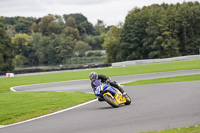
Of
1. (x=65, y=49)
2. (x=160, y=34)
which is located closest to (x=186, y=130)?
(x=160, y=34)

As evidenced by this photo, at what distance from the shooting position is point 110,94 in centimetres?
1262

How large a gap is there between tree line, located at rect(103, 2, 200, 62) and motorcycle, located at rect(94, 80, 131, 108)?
74397 mm

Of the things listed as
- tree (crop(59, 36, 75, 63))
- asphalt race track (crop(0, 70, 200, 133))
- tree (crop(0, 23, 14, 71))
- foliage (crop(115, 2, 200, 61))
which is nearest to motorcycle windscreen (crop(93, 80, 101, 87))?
asphalt race track (crop(0, 70, 200, 133))

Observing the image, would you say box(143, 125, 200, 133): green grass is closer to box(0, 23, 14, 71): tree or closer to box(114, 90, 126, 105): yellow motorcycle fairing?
box(114, 90, 126, 105): yellow motorcycle fairing

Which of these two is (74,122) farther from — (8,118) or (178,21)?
(178,21)

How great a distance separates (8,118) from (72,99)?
16.2ft

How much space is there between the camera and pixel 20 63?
124062 millimetres

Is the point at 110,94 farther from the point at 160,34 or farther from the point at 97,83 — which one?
the point at 160,34

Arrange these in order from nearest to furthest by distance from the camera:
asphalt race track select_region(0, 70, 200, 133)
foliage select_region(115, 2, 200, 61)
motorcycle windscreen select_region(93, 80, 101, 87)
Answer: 1. asphalt race track select_region(0, 70, 200, 133)
2. motorcycle windscreen select_region(93, 80, 101, 87)
3. foliage select_region(115, 2, 200, 61)

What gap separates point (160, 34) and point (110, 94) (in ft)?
Result: 264

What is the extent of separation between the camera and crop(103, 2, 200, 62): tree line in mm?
88438

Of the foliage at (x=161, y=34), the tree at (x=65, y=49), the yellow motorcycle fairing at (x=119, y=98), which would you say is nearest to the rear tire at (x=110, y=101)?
the yellow motorcycle fairing at (x=119, y=98)

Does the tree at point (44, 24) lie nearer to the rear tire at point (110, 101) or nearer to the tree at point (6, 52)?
the tree at point (6, 52)

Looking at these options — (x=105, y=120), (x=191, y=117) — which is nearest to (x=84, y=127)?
(x=105, y=120)
